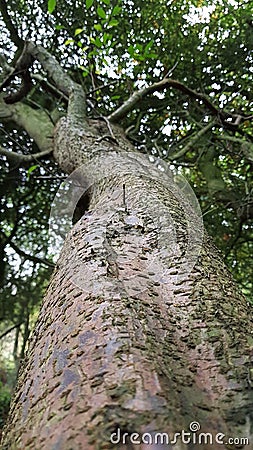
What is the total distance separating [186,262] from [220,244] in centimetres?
450

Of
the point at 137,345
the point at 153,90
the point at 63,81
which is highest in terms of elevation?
the point at 63,81

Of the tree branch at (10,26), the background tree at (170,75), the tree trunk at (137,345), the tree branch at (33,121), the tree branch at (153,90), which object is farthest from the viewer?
the tree branch at (10,26)

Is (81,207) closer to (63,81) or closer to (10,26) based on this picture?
(63,81)

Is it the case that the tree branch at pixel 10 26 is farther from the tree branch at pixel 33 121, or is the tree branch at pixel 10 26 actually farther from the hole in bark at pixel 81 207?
the hole in bark at pixel 81 207

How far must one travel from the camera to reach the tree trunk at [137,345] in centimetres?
74

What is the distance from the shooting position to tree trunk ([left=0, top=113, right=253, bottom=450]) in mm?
741

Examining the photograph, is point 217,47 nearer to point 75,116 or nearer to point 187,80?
point 187,80

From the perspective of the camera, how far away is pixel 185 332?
107cm

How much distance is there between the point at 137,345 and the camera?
91 cm

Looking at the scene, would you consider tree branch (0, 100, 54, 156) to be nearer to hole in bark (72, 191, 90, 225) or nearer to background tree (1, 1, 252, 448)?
background tree (1, 1, 252, 448)

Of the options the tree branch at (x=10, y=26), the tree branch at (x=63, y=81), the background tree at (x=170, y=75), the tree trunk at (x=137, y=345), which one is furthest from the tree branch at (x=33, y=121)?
the tree trunk at (x=137, y=345)

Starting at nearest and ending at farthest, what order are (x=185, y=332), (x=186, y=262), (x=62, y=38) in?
(x=185, y=332)
(x=186, y=262)
(x=62, y=38)

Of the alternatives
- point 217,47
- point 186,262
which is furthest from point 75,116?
point 217,47

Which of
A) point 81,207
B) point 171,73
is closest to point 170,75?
point 171,73
